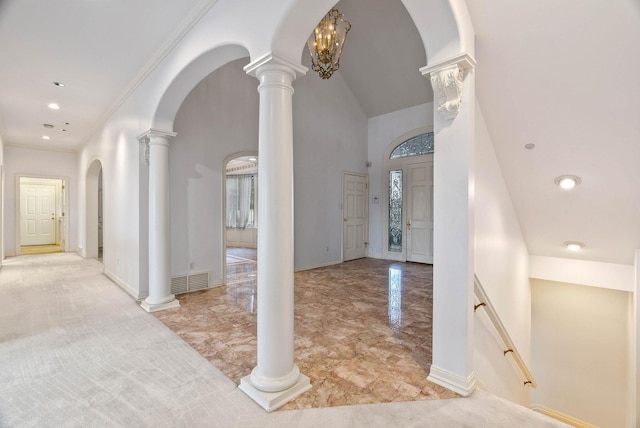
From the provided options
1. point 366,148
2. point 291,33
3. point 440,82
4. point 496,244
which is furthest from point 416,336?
point 366,148

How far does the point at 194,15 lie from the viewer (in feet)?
9.68

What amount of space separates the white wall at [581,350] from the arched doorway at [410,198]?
2291 millimetres

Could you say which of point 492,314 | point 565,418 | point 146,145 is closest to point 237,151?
point 146,145

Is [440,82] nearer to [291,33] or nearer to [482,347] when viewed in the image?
[291,33]

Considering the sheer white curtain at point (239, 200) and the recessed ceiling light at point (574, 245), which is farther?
the sheer white curtain at point (239, 200)

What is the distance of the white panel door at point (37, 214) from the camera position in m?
9.98

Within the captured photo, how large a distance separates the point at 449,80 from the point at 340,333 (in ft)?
8.08

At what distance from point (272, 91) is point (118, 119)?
4396mm

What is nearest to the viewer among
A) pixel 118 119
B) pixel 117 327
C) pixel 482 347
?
pixel 482 347

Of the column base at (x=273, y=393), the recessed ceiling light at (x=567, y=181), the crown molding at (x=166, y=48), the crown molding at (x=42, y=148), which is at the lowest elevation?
the column base at (x=273, y=393)

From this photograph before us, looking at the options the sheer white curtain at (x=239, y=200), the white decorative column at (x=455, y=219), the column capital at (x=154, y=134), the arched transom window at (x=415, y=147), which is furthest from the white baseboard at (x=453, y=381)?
the sheer white curtain at (x=239, y=200)

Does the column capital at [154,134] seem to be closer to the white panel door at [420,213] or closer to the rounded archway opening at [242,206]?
the white panel door at [420,213]

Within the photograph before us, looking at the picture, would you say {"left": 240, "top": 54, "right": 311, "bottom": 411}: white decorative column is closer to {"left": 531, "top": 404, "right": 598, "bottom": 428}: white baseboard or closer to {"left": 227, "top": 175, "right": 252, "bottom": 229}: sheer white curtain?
{"left": 531, "top": 404, "right": 598, "bottom": 428}: white baseboard

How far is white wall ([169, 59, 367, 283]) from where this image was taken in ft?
15.0
